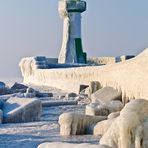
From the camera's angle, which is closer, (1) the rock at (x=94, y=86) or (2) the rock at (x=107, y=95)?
(2) the rock at (x=107, y=95)

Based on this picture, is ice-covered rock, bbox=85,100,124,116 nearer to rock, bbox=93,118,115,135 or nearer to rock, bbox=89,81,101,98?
rock, bbox=93,118,115,135

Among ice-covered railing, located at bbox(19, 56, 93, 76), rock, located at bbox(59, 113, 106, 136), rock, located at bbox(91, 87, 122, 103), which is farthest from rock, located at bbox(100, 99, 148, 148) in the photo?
ice-covered railing, located at bbox(19, 56, 93, 76)

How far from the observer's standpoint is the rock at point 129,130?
756cm

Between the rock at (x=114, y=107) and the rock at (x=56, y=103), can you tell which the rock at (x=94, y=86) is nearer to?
the rock at (x=56, y=103)

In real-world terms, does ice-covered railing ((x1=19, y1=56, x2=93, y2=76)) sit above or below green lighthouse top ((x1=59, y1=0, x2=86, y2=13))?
below

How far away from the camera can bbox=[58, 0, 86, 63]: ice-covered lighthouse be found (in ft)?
156

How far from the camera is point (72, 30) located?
48.1 meters

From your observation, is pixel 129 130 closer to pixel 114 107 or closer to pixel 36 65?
pixel 114 107

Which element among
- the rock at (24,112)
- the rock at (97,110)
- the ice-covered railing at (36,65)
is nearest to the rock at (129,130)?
the rock at (97,110)

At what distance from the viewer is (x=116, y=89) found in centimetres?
2102

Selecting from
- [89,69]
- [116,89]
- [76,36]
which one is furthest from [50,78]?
[76,36]

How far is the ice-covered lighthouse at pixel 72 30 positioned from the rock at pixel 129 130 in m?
39.7

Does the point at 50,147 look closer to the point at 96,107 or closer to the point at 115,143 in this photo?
the point at 115,143

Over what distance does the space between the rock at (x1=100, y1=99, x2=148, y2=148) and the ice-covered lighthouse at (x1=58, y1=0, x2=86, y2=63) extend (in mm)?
39698
